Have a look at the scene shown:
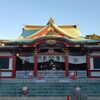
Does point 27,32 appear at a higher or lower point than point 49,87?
higher

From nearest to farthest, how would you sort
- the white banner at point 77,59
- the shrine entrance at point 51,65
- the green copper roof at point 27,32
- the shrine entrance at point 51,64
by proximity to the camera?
the shrine entrance at point 51,65 → the white banner at point 77,59 → the shrine entrance at point 51,64 → the green copper roof at point 27,32

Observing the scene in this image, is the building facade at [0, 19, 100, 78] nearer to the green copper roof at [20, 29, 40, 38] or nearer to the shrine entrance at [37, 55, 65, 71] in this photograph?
the shrine entrance at [37, 55, 65, 71]

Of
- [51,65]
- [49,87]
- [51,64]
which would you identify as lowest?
[49,87]

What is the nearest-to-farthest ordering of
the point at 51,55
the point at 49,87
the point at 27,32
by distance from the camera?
the point at 49,87 < the point at 51,55 < the point at 27,32

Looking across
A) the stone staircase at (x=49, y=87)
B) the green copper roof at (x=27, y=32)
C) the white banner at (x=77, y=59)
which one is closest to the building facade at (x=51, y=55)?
the white banner at (x=77, y=59)

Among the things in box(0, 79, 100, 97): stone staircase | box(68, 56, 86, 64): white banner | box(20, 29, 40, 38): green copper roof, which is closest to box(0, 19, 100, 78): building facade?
box(68, 56, 86, 64): white banner

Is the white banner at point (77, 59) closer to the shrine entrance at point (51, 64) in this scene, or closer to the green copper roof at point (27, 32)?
the shrine entrance at point (51, 64)

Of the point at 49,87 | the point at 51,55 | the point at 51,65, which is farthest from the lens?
the point at 51,65

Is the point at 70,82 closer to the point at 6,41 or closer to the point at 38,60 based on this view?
the point at 38,60

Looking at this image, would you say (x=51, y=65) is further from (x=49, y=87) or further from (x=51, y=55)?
(x=49, y=87)

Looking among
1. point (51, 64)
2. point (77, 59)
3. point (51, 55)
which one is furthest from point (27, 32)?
point (77, 59)

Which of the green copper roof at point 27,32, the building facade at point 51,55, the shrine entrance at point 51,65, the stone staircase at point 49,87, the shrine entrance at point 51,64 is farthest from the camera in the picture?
the green copper roof at point 27,32

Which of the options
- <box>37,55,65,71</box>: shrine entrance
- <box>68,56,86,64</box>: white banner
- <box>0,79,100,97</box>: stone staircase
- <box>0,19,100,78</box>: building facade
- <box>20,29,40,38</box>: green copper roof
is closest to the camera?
<box>0,79,100,97</box>: stone staircase

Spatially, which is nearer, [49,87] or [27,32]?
[49,87]
